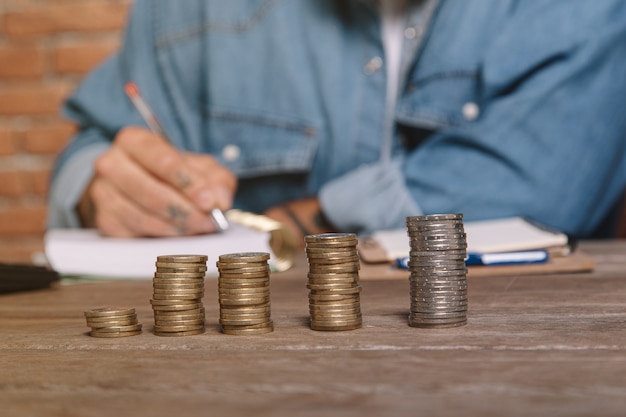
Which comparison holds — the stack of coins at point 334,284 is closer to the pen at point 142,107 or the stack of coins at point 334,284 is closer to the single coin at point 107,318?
the single coin at point 107,318

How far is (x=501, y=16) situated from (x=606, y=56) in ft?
0.89

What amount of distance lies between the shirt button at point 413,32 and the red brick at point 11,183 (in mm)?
1506

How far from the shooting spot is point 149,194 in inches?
58.3

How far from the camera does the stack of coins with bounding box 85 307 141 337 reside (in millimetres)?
741

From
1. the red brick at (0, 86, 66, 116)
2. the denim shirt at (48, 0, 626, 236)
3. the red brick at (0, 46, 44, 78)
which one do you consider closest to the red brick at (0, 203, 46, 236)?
the red brick at (0, 86, 66, 116)

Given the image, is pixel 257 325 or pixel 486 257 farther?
pixel 486 257

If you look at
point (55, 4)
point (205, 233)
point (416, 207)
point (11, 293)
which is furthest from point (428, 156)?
point (55, 4)

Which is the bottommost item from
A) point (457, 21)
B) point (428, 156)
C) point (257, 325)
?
point (257, 325)

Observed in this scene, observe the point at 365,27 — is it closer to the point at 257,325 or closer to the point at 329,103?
the point at 329,103

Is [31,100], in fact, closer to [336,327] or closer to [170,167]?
[170,167]

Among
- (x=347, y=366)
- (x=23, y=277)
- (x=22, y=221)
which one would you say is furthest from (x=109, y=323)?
(x=22, y=221)

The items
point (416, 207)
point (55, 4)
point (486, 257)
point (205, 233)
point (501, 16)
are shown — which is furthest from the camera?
point (55, 4)

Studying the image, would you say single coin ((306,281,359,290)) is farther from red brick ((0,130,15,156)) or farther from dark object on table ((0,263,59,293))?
red brick ((0,130,15,156))

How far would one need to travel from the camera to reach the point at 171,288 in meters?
0.76
